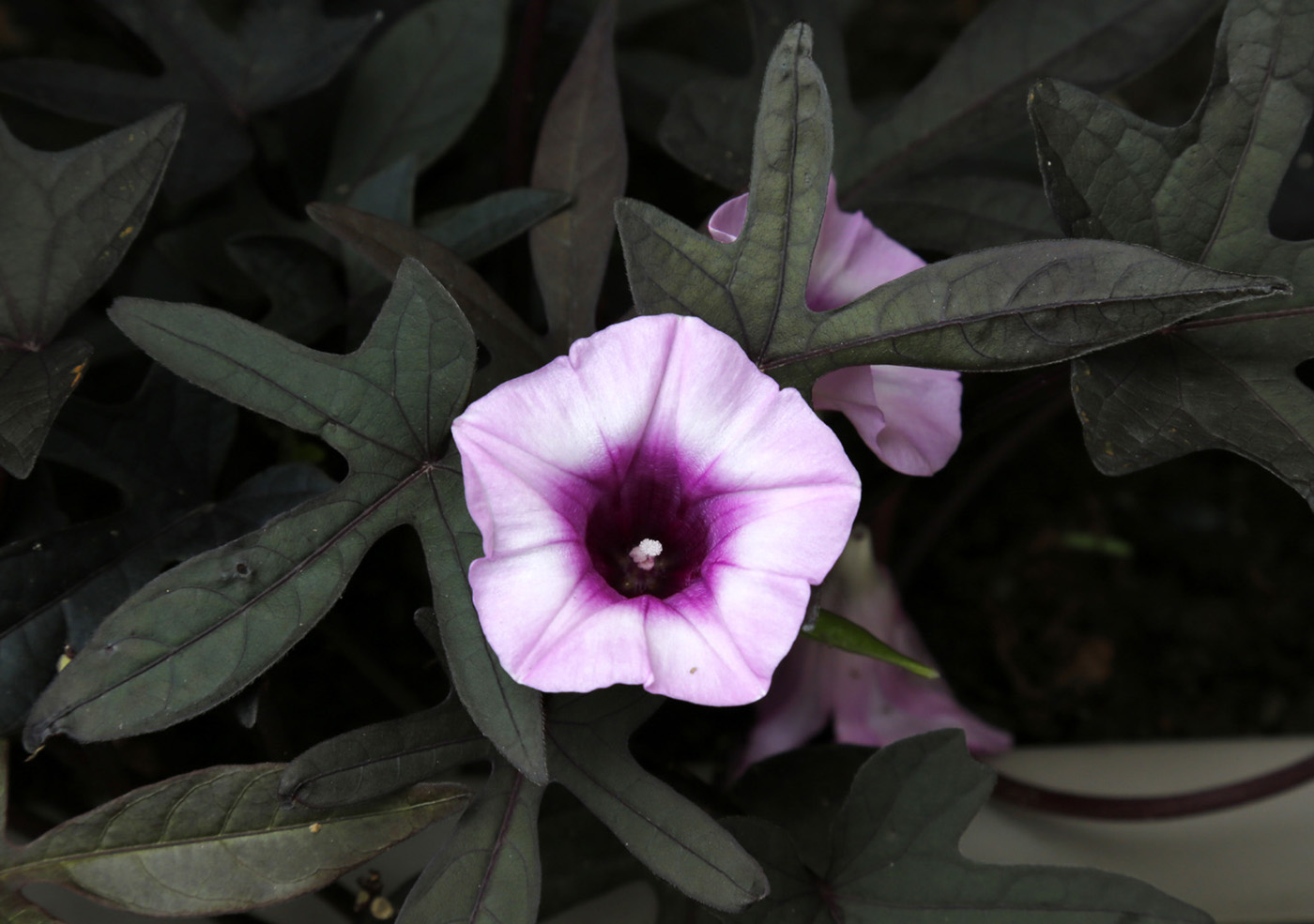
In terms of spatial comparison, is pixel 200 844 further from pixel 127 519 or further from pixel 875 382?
pixel 875 382

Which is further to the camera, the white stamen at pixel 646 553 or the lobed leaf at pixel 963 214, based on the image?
A: the lobed leaf at pixel 963 214

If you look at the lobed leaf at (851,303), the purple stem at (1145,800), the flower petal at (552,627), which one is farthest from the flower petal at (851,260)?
the purple stem at (1145,800)

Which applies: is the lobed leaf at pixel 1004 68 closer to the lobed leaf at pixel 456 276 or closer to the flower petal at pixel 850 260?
the flower petal at pixel 850 260

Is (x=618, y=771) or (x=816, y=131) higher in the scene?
(x=816, y=131)

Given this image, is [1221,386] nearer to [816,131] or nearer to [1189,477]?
[816,131]

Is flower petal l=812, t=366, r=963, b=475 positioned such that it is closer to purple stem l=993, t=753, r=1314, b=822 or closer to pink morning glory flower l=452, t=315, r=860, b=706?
pink morning glory flower l=452, t=315, r=860, b=706

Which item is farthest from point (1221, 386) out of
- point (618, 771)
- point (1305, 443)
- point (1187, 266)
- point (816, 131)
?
point (618, 771)

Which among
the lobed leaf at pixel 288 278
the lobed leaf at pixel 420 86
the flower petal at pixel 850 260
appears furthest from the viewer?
the lobed leaf at pixel 420 86
